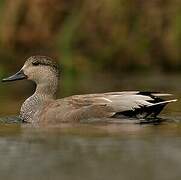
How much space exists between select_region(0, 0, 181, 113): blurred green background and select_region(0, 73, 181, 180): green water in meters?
6.71

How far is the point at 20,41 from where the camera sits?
18.1 metres

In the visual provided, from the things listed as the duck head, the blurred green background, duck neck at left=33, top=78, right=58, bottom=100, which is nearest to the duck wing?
duck neck at left=33, top=78, right=58, bottom=100

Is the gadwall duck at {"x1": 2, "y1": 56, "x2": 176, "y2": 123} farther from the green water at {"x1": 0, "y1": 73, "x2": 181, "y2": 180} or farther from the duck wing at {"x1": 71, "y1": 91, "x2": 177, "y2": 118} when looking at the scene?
the green water at {"x1": 0, "y1": 73, "x2": 181, "y2": 180}

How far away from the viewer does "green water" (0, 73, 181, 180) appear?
7434mm

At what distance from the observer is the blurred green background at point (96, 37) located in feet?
58.0

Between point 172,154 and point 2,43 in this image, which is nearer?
point 172,154

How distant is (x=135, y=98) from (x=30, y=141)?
1957 mm

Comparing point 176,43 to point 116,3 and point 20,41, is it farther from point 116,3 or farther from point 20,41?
point 20,41

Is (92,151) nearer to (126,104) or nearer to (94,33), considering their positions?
(126,104)

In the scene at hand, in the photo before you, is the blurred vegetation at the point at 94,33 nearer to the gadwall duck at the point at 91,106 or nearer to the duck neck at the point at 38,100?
the duck neck at the point at 38,100

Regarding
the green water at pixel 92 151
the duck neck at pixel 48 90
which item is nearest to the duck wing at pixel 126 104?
the green water at pixel 92 151

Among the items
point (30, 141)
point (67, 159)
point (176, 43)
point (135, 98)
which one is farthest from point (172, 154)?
point (176, 43)

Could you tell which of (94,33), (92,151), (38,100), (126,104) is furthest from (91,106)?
(94,33)

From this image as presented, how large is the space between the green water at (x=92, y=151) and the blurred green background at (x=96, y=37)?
22.0 feet
